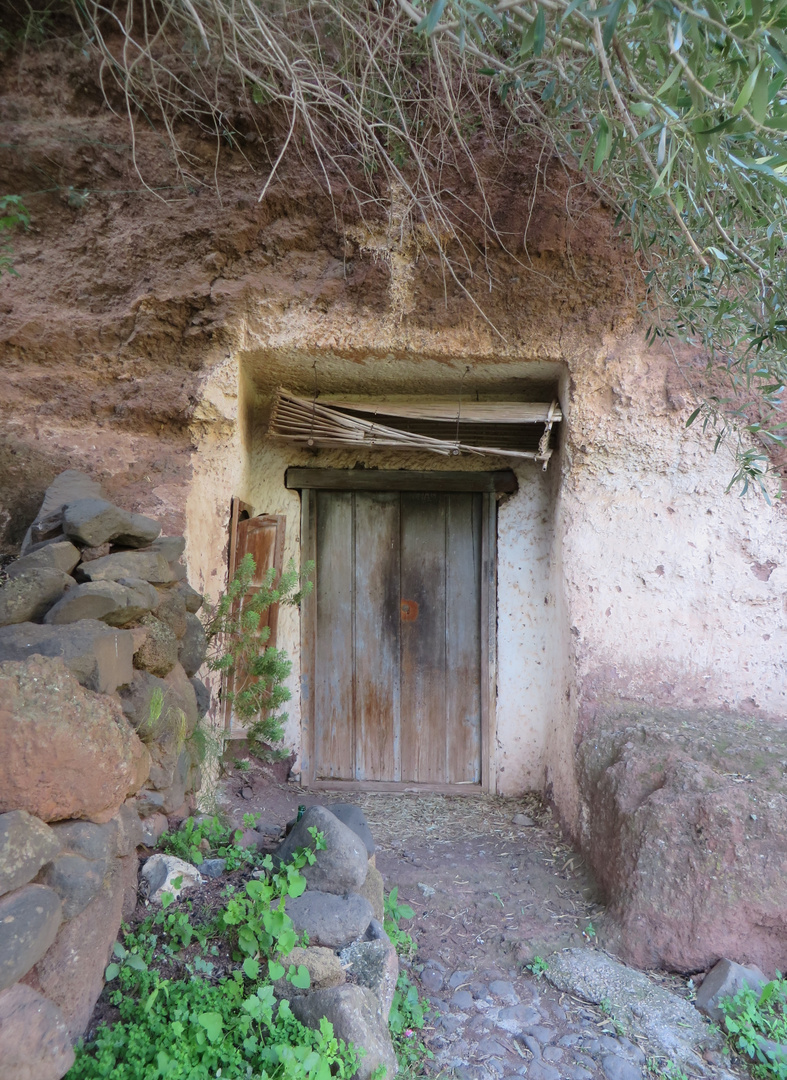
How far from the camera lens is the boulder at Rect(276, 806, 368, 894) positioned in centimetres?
188

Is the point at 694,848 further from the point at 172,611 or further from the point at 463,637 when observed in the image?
the point at 172,611

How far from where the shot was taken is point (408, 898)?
2.44 m

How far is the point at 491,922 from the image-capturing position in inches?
91.4

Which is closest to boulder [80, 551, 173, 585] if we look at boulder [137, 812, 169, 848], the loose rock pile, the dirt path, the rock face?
the loose rock pile

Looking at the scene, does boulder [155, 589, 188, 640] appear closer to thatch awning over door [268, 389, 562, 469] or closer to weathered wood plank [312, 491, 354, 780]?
thatch awning over door [268, 389, 562, 469]

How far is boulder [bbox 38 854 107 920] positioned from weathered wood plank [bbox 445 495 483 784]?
242cm

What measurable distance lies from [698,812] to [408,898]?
42.0 inches

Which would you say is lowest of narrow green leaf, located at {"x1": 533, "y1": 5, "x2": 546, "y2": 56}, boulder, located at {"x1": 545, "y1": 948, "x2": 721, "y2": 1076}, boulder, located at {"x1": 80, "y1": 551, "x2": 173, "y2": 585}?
boulder, located at {"x1": 545, "y1": 948, "x2": 721, "y2": 1076}

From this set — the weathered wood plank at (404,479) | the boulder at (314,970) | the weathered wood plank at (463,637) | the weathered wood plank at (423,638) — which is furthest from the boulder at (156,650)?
the weathered wood plank at (463,637)

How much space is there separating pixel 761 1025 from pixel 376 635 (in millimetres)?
2297

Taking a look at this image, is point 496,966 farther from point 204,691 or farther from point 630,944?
point 204,691

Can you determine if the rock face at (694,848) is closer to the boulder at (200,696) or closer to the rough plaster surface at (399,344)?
the rough plaster surface at (399,344)

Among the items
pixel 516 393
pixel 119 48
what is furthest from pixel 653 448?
pixel 119 48

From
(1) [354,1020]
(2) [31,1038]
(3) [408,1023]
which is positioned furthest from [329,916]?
(2) [31,1038]
